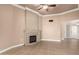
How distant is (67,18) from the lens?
9109mm

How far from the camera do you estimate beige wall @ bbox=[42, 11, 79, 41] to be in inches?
364

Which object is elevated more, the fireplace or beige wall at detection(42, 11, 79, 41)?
beige wall at detection(42, 11, 79, 41)

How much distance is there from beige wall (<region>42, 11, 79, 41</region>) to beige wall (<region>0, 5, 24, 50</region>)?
3584 mm

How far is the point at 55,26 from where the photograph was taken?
9.63 meters

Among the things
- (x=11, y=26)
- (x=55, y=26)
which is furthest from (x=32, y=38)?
(x=55, y=26)

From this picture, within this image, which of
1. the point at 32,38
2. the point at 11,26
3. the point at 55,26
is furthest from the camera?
the point at 55,26

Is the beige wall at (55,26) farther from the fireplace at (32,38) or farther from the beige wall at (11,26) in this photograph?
the beige wall at (11,26)

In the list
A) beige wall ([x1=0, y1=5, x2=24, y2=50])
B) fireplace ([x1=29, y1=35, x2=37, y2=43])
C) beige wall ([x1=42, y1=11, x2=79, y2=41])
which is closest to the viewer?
beige wall ([x1=0, y1=5, x2=24, y2=50])

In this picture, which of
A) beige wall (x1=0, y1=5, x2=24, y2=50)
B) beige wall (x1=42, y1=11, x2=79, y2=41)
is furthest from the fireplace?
beige wall (x1=42, y1=11, x2=79, y2=41)

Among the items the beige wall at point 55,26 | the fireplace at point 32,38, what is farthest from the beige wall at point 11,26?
the beige wall at point 55,26

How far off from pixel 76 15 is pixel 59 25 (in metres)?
1.68

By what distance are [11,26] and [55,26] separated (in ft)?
16.3

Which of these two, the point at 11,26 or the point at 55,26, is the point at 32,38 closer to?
the point at 11,26

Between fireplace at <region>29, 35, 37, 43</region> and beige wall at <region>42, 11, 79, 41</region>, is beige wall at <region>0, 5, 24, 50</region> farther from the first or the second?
beige wall at <region>42, 11, 79, 41</region>
